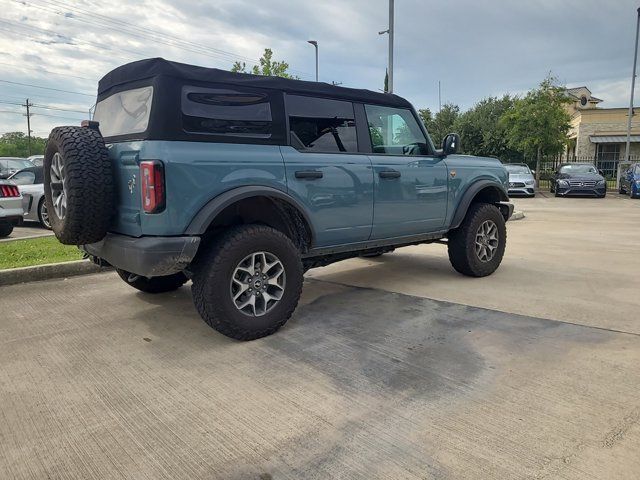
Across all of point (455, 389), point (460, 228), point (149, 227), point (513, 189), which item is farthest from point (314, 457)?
point (513, 189)

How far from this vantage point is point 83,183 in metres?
3.36

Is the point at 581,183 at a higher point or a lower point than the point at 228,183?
lower

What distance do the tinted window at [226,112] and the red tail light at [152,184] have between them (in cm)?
41

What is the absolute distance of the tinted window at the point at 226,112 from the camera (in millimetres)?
3469

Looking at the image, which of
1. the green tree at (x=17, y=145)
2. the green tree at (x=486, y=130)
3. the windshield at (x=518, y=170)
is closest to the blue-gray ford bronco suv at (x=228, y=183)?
the windshield at (x=518, y=170)

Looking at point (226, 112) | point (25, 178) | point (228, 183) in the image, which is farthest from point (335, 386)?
point (25, 178)

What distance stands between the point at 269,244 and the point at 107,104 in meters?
1.94

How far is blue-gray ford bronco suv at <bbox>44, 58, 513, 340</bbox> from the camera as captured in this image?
3.34m

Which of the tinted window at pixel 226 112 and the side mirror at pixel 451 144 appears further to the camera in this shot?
the side mirror at pixel 451 144

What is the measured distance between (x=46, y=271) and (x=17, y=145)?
82456mm

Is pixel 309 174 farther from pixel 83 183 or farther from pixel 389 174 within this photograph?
pixel 83 183

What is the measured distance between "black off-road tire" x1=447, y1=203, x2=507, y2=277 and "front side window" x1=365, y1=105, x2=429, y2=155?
1.02 meters

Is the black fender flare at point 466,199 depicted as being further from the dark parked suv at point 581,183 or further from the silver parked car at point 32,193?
the dark parked suv at point 581,183

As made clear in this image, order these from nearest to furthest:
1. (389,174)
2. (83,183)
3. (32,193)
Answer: (83,183) → (389,174) → (32,193)
